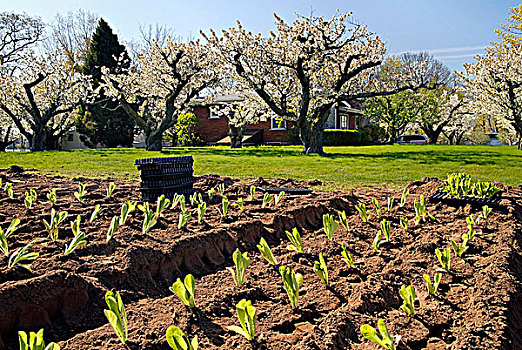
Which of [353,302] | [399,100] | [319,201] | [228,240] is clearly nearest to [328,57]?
[319,201]

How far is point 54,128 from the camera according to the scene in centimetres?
2877

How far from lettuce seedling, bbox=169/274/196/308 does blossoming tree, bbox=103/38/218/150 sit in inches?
721

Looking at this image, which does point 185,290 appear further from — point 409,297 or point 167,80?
point 167,80

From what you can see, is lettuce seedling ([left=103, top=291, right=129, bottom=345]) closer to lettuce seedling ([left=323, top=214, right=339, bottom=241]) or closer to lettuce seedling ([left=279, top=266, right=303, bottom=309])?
lettuce seedling ([left=279, top=266, right=303, bottom=309])

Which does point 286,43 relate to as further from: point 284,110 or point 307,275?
point 307,275

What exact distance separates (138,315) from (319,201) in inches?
124

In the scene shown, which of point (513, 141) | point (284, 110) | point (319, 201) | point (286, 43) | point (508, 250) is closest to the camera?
point (508, 250)

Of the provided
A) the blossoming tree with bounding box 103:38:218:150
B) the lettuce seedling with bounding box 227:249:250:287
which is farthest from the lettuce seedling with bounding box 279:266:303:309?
Result: the blossoming tree with bounding box 103:38:218:150

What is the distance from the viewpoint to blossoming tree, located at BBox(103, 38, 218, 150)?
20.4 m

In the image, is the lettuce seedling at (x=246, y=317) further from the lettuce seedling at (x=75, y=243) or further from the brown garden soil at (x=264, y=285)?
the lettuce seedling at (x=75, y=243)

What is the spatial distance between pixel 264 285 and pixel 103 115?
29672 millimetres

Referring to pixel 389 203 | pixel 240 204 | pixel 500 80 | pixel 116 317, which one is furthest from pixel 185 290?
pixel 500 80

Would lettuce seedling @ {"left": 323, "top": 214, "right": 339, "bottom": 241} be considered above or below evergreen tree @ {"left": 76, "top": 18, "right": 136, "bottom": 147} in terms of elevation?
below

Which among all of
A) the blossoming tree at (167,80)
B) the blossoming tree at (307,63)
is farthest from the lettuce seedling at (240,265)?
the blossoming tree at (167,80)
